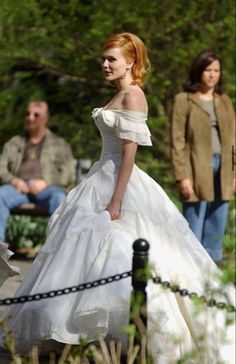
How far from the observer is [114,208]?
22.7 feet

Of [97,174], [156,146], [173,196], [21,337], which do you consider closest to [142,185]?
[97,174]

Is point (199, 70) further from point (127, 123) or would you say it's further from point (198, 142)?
point (127, 123)

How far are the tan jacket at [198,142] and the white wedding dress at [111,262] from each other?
2.59 metres

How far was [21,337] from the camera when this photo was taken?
6863 millimetres

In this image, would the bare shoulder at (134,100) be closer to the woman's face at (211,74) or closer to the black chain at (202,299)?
the black chain at (202,299)

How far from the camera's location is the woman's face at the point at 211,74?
31.7 feet

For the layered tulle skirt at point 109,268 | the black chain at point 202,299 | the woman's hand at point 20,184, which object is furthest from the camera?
the woman's hand at point 20,184

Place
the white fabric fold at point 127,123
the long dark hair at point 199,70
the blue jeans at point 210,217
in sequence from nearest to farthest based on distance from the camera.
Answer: the white fabric fold at point 127,123 < the long dark hair at point 199,70 < the blue jeans at point 210,217

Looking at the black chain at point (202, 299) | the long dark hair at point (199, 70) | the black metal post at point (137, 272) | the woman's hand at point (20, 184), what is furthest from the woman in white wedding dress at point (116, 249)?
the woman's hand at point (20, 184)

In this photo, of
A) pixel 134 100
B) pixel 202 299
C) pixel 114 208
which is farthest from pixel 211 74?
pixel 202 299

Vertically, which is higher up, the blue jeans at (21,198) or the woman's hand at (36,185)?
the woman's hand at (36,185)

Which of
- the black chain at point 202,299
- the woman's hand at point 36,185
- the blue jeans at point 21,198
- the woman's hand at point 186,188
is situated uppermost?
the black chain at point 202,299

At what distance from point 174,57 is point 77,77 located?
4.21 ft

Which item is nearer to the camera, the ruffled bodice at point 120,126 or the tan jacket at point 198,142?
the ruffled bodice at point 120,126
